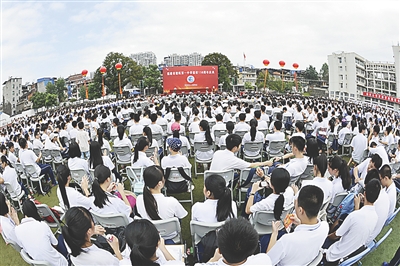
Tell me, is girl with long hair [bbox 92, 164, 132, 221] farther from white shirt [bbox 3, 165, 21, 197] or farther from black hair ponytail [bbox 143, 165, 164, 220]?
white shirt [bbox 3, 165, 21, 197]

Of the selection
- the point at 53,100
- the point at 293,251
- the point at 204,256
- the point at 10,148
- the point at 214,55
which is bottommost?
the point at 204,256

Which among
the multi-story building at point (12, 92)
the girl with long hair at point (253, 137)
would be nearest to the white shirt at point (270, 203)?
the girl with long hair at point (253, 137)

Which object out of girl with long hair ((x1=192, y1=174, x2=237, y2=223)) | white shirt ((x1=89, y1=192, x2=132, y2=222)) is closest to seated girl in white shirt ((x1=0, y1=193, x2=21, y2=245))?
white shirt ((x1=89, y1=192, x2=132, y2=222))

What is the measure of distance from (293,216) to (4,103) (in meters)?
96.9

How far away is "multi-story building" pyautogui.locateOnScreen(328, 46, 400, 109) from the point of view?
1908 inches

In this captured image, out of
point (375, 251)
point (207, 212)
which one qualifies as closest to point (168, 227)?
point (207, 212)

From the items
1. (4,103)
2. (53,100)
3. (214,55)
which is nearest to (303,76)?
(214,55)

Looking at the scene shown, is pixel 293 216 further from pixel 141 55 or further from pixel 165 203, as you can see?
pixel 141 55

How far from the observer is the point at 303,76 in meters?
87.5

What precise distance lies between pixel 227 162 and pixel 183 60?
149463 mm

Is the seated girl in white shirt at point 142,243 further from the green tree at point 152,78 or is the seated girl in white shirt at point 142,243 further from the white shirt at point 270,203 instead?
the green tree at point 152,78

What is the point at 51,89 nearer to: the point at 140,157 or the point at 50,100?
the point at 50,100

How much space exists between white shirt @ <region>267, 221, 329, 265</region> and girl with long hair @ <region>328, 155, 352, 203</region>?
1554mm

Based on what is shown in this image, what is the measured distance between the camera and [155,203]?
282cm
